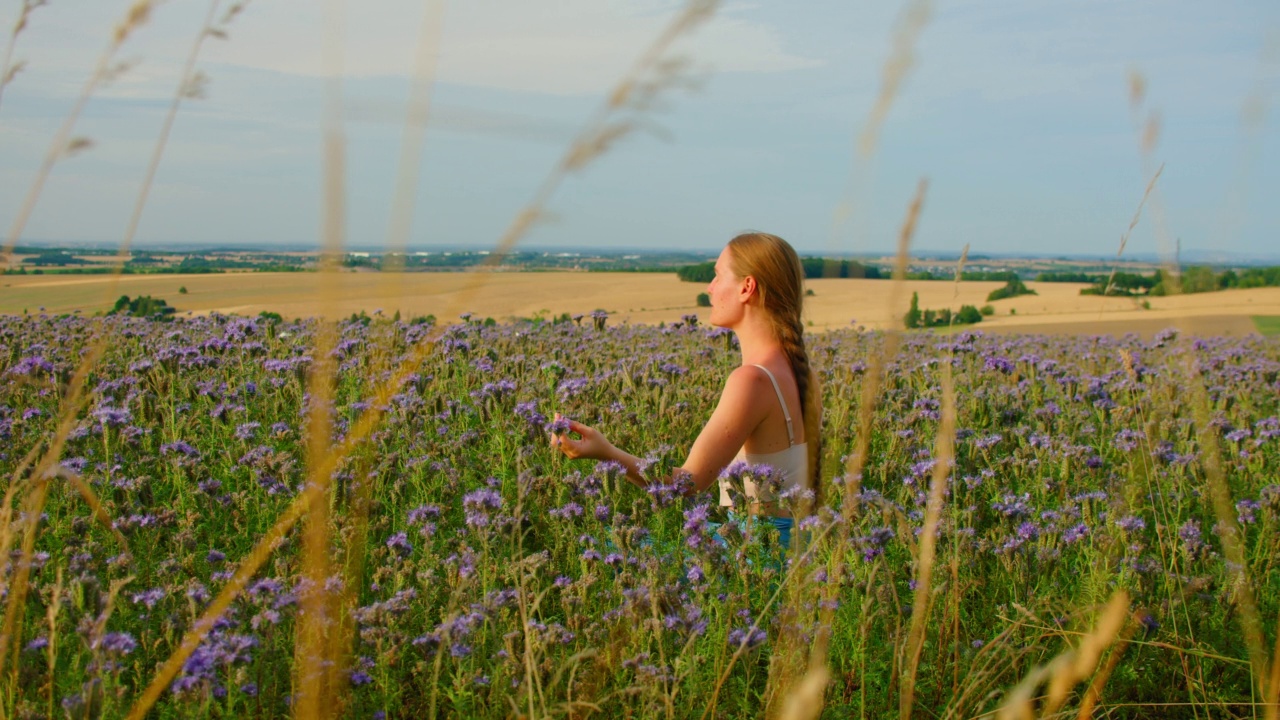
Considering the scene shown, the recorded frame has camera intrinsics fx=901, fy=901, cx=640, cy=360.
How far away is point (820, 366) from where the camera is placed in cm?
695

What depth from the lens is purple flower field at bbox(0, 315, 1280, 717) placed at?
2354 millimetres

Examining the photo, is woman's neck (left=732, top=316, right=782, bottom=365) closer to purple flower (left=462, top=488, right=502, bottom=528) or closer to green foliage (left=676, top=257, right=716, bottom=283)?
purple flower (left=462, top=488, right=502, bottom=528)

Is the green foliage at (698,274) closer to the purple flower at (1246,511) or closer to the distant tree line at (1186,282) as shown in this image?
the distant tree line at (1186,282)


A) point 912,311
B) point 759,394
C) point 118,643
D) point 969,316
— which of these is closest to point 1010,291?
point 969,316

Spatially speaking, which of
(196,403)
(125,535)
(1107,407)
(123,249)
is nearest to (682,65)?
(123,249)

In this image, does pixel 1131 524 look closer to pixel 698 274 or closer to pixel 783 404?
pixel 783 404

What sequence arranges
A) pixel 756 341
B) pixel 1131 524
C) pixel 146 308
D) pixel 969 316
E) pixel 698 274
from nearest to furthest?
pixel 1131 524, pixel 756 341, pixel 146 308, pixel 969 316, pixel 698 274

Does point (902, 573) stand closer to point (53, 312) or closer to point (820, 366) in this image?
point (820, 366)

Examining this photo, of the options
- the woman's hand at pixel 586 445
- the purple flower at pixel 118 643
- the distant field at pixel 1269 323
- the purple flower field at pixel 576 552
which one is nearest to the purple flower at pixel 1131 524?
the purple flower field at pixel 576 552

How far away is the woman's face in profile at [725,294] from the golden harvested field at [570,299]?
376 millimetres

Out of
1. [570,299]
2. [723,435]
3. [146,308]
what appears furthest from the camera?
[570,299]

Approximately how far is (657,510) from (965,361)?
4.89 metres

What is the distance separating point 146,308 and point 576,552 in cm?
816

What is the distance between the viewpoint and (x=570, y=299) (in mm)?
14406
